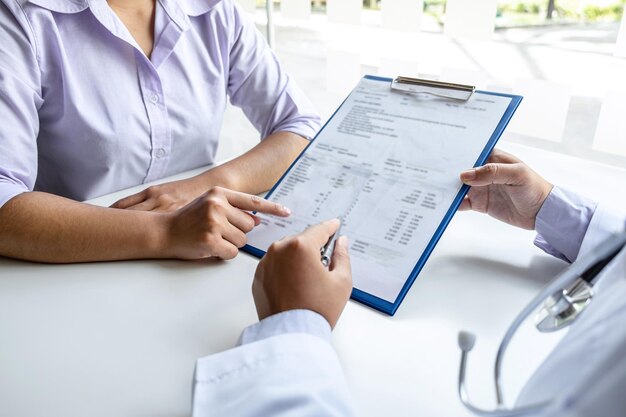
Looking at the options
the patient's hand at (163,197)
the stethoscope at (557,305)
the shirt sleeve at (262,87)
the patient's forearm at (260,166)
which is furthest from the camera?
the shirt sleeve at (262,87)

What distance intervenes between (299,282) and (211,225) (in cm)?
21

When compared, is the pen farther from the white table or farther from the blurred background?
the blurred background

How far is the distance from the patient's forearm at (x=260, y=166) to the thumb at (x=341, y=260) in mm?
346

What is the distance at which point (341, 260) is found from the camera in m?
0.64

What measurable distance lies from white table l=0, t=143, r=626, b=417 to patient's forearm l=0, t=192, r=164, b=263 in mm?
18

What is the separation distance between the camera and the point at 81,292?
0.69 m

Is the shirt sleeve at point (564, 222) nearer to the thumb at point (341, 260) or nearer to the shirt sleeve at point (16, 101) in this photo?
the thumb at point (341, 260)

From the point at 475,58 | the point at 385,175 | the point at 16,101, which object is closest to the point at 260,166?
the point at 385,175

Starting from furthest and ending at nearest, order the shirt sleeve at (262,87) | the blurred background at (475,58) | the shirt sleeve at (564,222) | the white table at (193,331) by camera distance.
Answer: the blurred background at (475,58) → the shirt sleeve at (262,87) → the shirt sleeve at (564,222) → the white table at (193,331)

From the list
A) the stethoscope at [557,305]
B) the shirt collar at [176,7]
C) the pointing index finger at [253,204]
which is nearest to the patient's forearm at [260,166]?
the pointing index finger at [253,204]

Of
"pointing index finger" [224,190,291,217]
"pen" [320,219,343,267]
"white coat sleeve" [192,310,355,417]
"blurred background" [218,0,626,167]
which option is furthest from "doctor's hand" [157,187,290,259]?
"blurred background" [218,0,626,167]

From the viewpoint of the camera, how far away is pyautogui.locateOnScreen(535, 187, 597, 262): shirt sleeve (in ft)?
2.49

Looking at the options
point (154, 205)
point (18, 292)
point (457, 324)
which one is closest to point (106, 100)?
point (154, 205)

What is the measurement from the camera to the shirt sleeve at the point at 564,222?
760 millimetres
